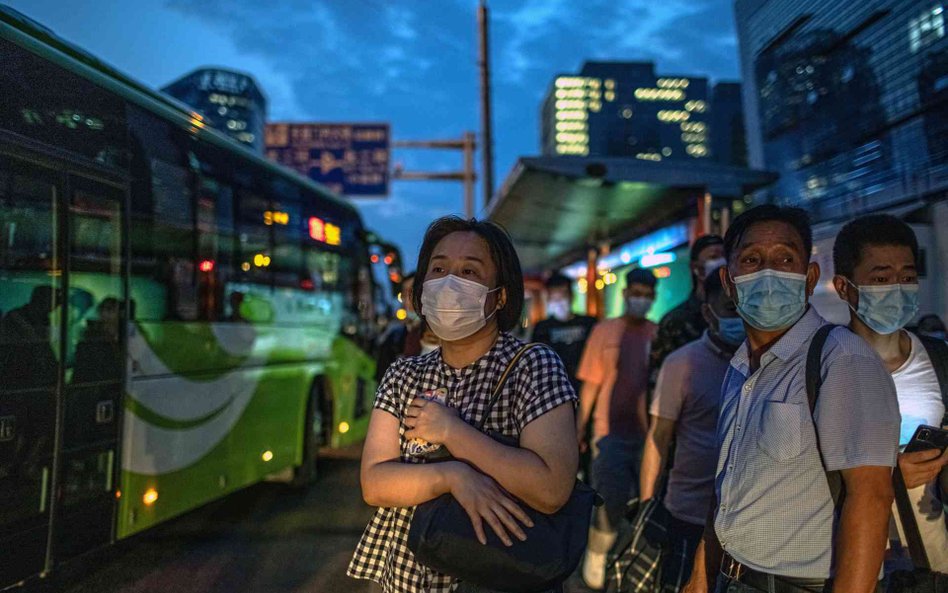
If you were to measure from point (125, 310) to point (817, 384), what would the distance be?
14.8ft

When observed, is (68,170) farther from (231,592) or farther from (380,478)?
(380,478)

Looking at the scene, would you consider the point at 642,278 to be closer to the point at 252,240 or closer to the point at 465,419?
the point at 465,419

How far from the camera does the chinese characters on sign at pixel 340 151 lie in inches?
821

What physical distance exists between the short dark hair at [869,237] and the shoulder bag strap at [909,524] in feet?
2.83

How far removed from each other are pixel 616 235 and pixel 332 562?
9874mm

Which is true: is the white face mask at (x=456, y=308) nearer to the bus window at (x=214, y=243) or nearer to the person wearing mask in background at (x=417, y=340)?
the person wearing mask in background at (x=417, y=340)

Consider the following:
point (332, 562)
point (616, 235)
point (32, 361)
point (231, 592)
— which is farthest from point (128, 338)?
point (616, 235)

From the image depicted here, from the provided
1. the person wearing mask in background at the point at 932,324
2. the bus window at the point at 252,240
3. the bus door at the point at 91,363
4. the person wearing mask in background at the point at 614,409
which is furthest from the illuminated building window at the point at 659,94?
the bus door at the point at 91,363

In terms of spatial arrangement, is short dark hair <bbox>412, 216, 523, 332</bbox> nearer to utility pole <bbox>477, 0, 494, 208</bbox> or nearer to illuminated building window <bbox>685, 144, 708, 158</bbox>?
utility pole <bbox>477, 0, 494, 208</bbox>

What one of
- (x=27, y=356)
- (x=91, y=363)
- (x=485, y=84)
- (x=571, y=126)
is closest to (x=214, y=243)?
(x=91, y=363)

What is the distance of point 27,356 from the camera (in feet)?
13.4

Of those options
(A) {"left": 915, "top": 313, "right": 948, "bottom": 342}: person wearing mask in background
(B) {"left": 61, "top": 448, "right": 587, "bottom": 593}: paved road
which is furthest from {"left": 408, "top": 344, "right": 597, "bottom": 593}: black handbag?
(A) {"left": 915, "top": 313, "right": 948, "bottom": 342}: person wearing mask in background

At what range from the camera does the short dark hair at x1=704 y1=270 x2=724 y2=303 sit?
11.8 ft

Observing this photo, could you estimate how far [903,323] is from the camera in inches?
106
